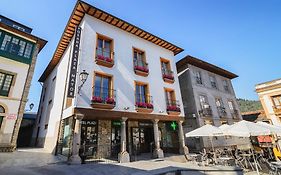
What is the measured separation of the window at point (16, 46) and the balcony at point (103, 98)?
9557 millimetres

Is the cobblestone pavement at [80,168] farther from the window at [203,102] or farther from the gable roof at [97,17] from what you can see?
the window at [203,102]

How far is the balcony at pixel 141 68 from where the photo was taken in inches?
498

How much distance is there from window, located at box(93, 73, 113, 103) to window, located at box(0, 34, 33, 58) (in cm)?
908

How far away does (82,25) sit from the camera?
11383 mm

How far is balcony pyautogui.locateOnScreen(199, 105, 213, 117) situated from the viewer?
16.5 meters

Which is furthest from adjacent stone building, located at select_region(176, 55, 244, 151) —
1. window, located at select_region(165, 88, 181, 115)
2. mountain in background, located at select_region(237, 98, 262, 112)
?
mountain in background, located at select_region(237, 98, 262, 112)

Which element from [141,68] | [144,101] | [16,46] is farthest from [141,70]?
[16,46]

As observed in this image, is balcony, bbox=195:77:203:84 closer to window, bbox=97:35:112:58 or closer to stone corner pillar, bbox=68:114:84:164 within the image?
window, bbox=97:35:112:58

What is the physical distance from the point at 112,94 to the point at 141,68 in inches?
143

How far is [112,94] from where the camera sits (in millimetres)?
10711

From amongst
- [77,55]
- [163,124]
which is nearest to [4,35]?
[77,55]

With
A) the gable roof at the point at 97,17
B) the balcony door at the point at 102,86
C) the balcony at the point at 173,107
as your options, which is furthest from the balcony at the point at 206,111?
the balcony door at the point at 102,86

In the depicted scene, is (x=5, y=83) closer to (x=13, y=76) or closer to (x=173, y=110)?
(x=13, y=76)

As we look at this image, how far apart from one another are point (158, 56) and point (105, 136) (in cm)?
889
